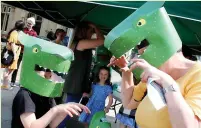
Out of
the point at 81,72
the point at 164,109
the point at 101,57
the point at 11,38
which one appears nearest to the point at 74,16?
the point at 101,57

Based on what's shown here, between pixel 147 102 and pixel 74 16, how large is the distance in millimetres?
3244

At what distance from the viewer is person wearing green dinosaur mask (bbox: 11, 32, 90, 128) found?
1.80m

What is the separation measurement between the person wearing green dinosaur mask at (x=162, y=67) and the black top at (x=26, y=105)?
55 centimetres

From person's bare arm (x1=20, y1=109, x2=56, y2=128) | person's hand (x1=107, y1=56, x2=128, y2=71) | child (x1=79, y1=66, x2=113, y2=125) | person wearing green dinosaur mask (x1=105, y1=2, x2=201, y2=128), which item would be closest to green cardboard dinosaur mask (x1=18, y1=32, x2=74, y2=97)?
person's bare arm (x1=20, y1=109, x2=56, y2=128)

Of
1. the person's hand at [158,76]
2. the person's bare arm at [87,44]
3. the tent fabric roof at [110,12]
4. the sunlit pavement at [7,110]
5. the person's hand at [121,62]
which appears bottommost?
the sunlit pavement at [7,110]

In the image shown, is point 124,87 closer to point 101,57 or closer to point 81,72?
point 81,72

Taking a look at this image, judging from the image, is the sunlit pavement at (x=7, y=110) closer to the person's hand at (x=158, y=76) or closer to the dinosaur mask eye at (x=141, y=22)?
the dinosaur mask eye at (x=141, y=22)

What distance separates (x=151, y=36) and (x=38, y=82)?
2.39 ft

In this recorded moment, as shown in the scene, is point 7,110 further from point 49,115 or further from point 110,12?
point 49,115

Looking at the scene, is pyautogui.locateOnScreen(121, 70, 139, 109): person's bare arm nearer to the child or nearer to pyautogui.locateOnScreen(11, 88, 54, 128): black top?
pyautogui.locateOnScreen(11, 88, 54, 128): black top

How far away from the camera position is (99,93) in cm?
394

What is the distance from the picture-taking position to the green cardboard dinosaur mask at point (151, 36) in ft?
4.96

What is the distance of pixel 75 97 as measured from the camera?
3738 millimetres

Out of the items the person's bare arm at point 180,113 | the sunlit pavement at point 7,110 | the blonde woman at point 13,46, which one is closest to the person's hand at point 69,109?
the person's bare arm at point 180,113
